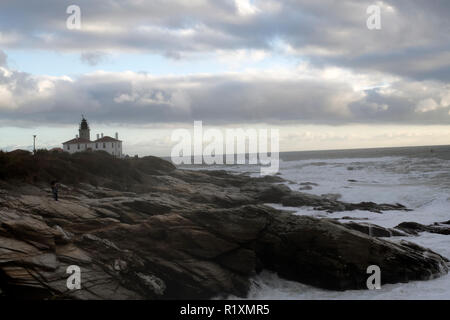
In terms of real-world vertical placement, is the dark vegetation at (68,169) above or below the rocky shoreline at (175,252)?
above

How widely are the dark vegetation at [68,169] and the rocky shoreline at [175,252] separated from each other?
3769 millimetres

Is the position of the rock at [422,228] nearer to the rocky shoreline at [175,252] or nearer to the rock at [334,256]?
the rocky shoreline at [175,252]

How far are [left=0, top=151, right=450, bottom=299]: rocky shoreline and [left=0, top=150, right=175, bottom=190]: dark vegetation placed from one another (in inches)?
148

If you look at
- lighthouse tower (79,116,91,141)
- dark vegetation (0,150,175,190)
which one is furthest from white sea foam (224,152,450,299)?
lighthouse tower (79,116,91,141)

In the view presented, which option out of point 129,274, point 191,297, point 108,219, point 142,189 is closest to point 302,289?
point 191,297

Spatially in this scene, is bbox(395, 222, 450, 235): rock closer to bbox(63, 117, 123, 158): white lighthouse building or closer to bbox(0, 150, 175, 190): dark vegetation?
bbox(0, 150, 175, 190): dark vegetation

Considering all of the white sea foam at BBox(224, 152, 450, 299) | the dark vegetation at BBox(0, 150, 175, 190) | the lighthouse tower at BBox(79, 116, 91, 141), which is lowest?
the white sea foam at BBox(224, 152, 450, 299)

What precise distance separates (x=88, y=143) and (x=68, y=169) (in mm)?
33904

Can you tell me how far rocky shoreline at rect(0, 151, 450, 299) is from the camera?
44.5 ft

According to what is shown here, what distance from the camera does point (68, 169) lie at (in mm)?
28344

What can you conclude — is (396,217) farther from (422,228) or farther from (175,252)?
(175,252)

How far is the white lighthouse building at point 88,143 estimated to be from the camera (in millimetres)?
59812

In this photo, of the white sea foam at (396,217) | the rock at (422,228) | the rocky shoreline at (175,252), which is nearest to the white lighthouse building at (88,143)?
the white sea foam at (396,217)
